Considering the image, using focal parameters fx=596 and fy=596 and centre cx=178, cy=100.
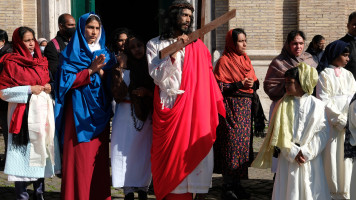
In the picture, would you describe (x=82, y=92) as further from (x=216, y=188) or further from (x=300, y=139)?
(x=216, y=188)

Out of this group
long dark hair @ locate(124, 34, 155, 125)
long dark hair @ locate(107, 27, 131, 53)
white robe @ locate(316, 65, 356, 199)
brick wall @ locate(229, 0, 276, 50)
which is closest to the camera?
long dark hair @ locate(124, 34, 155, 125)

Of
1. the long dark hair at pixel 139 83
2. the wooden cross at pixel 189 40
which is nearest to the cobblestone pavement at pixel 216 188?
the long dark hair at pixel 139 83

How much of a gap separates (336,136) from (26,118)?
3360mm

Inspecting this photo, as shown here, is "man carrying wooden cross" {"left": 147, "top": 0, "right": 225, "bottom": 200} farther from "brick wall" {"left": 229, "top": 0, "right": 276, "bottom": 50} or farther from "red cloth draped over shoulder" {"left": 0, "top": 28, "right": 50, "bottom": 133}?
"brick wall" {"left": 229, "top": 0, "right": 276, "bottom": 50}

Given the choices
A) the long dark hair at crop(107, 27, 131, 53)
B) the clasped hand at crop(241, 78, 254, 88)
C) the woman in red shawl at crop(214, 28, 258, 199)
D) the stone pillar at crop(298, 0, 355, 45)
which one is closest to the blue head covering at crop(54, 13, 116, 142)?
the long dark hair at crop(107, 27, 131, 53)

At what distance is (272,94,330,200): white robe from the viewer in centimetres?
555

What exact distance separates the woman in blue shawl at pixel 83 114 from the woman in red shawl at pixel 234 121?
1435 mm

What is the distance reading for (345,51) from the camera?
21.8 feet

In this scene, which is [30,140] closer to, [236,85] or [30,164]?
[30,164]

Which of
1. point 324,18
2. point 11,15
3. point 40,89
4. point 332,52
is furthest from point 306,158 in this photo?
point 11,15

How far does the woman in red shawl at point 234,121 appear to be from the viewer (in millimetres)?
6832

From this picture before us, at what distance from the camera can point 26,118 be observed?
6.37m

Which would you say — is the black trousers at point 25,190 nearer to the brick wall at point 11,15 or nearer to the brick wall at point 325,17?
the brick wall at point 11,15

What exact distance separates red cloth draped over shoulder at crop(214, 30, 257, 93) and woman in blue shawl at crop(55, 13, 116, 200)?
4.95 ft
